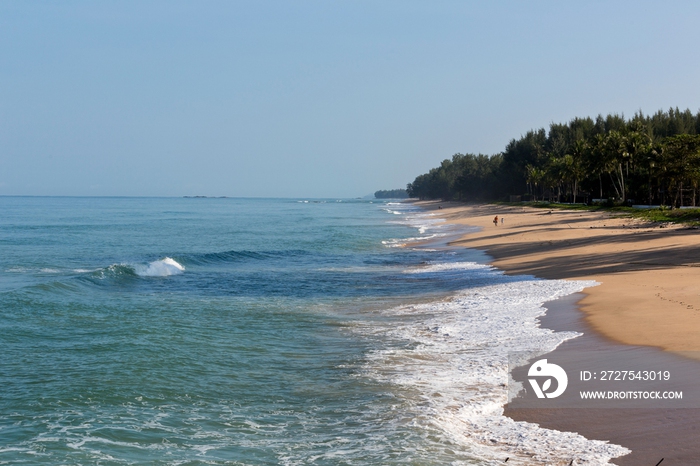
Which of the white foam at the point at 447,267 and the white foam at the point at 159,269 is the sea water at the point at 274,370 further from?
the white foam at the point at 159,269

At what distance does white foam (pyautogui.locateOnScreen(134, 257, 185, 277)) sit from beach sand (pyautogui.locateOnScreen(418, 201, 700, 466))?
15.6 metres

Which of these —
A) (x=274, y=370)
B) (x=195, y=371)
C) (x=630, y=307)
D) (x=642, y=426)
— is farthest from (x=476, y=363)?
(x=630, y=307)

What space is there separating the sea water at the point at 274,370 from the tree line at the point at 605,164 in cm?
4727

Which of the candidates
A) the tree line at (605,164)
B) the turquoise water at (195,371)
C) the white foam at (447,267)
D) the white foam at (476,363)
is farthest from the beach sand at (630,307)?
the tree line at (605,164)

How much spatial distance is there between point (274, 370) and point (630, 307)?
9.03 metres

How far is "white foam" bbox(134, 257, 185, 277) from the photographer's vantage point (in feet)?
93.0

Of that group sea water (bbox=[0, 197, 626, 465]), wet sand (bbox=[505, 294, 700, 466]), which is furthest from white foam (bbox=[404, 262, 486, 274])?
wet sand (bbox=[505, 294, 700, 466])

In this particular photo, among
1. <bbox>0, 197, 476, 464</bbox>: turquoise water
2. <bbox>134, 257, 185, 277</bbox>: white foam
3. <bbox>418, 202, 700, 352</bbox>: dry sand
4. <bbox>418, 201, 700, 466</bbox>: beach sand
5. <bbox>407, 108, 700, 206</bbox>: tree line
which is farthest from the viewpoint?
<bbox>407, 108, 700, 206</bbox>: tree line

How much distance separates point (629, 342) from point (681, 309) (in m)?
3.15

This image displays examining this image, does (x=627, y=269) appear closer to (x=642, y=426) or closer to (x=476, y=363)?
(x=476, y=363)

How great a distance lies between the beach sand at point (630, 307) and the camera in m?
7.37

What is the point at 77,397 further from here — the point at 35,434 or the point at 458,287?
the point at 458,287

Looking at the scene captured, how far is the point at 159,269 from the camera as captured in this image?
29297mm

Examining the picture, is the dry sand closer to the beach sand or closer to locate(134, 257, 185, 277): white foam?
the beach sand
